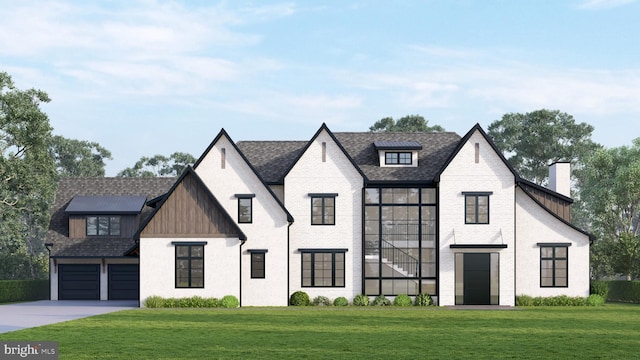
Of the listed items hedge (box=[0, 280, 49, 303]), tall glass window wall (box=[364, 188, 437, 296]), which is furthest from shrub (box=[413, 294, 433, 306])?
hedge (box=[0, 280, 49, 303])

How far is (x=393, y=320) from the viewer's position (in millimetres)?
33531

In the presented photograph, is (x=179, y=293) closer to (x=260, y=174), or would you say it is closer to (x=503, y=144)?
(x=260, y=174)

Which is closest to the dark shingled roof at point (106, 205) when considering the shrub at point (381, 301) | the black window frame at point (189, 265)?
the black window frame at point (189, 265)

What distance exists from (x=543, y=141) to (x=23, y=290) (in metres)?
65.2

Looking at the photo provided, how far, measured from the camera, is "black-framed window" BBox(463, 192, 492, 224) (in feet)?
148

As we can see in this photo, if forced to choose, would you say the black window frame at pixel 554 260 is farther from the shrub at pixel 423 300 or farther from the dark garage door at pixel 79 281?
the dark garage door at pixel 79 281

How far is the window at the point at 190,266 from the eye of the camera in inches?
1678

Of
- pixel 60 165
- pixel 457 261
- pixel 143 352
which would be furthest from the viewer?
pixel 60 165

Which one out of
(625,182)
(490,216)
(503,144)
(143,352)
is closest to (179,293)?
(490,216)

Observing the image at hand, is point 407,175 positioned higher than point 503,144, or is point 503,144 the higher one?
point 503,144

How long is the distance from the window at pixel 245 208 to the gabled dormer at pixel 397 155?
313 inches

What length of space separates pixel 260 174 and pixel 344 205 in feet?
17.1

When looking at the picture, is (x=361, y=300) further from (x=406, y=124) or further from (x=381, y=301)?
(x=406, y=124)

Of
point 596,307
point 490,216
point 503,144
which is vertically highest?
point 503,144
